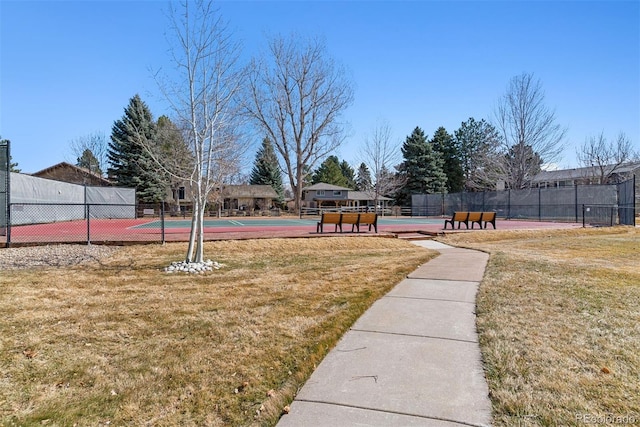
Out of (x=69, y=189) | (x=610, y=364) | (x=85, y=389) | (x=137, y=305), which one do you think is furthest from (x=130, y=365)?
(x=69, y=189)

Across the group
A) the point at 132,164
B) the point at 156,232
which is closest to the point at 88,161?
the point at 132,164

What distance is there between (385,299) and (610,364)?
2553 millimetres

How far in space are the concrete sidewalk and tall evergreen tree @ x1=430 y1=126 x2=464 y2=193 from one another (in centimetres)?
5594

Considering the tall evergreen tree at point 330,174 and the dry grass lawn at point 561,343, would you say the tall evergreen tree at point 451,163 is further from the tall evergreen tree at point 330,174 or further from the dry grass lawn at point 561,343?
the dry grass lawn at point 561,343

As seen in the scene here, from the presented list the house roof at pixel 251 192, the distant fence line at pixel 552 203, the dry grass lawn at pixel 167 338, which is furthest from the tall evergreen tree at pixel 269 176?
the dry grass lawn at pixel 167 338

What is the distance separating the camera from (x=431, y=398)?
2.61 m

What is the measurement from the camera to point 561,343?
137 inches

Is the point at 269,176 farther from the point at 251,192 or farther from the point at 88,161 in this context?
the point at 88,161

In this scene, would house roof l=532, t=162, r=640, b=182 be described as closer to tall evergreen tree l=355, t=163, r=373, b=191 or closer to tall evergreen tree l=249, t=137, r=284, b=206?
tall evergreen tree l=355, t=163, r=373, b=191

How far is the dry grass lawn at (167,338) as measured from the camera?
2.63 metres

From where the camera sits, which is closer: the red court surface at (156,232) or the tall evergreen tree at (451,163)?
the red court surface at (156,232)

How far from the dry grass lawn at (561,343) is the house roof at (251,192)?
164 ft

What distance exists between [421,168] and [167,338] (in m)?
50.4

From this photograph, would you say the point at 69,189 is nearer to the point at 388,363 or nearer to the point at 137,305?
the point at 137,305
